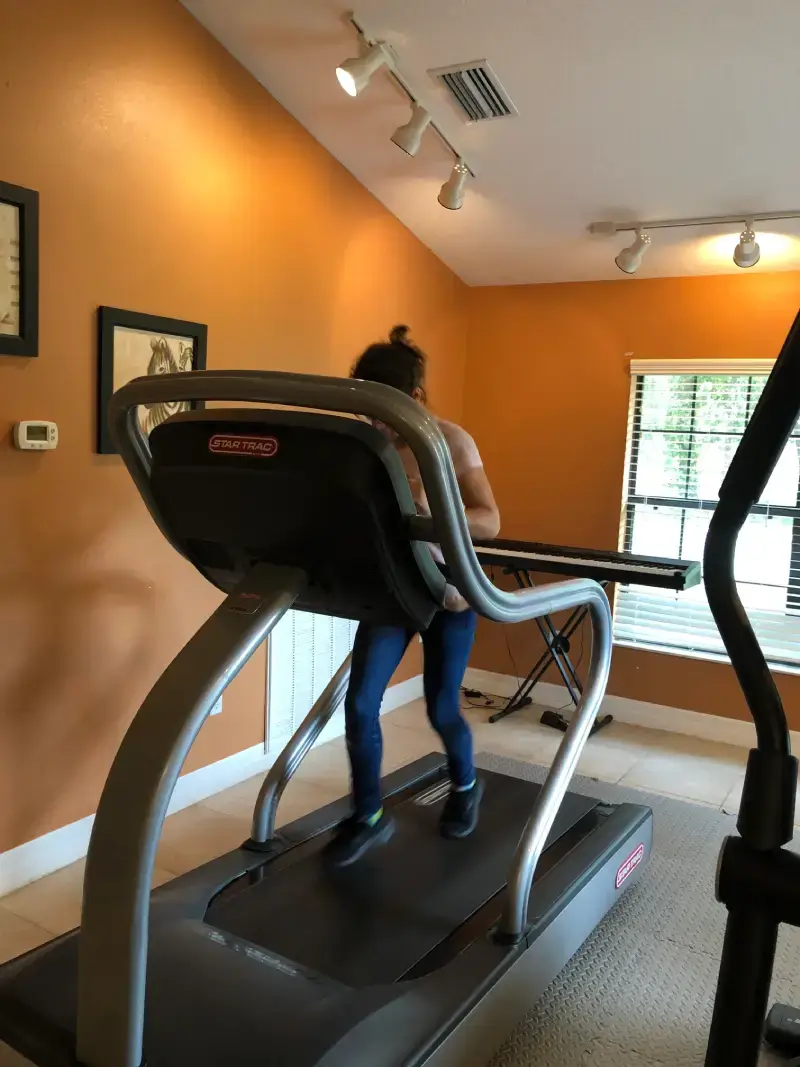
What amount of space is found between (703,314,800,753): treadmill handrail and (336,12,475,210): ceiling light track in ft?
7.68

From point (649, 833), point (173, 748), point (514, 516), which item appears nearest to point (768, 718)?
point (173, 748)

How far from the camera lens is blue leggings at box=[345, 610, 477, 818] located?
239 cm

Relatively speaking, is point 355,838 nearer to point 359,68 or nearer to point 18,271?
point 18,271

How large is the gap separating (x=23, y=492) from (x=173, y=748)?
1403 millimetres

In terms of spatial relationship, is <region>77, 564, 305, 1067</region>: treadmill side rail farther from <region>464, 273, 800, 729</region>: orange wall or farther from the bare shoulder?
<region>464, 273, 800, 729</region>: orange wall

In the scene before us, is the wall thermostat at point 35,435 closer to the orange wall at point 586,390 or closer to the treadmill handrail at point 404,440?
the treadmill handrail at point 404,440

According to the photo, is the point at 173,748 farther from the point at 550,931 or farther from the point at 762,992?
the point at 550,931

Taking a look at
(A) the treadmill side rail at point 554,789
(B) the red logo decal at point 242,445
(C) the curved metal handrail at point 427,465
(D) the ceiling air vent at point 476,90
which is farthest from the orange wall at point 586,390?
(B) the red logo decal at point 242,445

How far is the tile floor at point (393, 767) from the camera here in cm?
236

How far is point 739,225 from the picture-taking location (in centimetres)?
344

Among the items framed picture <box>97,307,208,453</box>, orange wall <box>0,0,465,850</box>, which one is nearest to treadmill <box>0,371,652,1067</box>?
orange wall <box>0,0,465,850</box>

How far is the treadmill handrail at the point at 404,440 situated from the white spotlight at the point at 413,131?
5.69ft

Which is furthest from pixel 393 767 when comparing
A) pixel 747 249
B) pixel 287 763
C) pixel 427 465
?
pixel 747 249

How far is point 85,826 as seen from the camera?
104 inches
